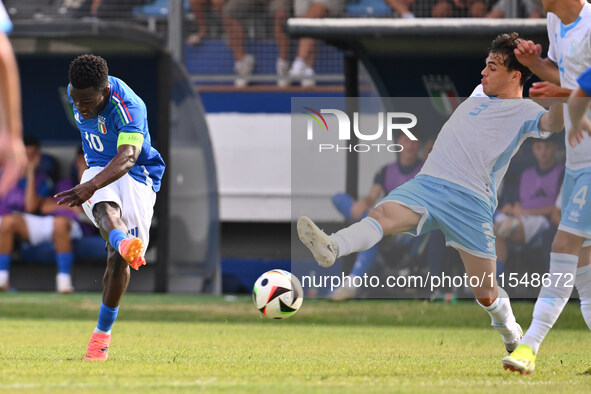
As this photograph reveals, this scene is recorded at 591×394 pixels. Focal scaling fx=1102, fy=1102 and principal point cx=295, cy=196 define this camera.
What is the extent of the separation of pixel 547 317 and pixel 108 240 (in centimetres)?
298

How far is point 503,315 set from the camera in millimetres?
7602

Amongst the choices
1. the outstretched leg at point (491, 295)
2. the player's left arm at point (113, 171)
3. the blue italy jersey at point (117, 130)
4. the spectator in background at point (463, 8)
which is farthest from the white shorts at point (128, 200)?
the spectator in background at point (463, 8)

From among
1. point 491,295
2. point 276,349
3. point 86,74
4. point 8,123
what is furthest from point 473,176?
point 8,123

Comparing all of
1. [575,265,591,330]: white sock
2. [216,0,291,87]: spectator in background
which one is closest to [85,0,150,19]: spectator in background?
[216,0,291,87]: spectator in background

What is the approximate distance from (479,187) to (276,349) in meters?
2.28

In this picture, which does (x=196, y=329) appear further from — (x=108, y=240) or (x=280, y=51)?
(x=280, y=51)

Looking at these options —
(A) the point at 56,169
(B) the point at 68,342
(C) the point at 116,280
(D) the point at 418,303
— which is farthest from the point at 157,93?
(C) the point at 116,280

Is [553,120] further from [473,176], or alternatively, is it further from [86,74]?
[86,74]

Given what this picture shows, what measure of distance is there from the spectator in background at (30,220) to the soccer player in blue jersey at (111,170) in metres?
7.96

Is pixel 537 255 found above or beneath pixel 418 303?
above

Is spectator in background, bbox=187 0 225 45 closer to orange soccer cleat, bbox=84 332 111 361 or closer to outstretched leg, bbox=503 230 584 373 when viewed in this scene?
orange soccer cleat, bbox=84 332 111 361

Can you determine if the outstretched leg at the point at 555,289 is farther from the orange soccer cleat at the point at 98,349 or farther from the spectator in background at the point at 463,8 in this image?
the spectator in background at the point at 463,8

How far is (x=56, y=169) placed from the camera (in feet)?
54.6

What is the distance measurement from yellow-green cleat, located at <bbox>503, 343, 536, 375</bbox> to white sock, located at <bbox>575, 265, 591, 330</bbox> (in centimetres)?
63
